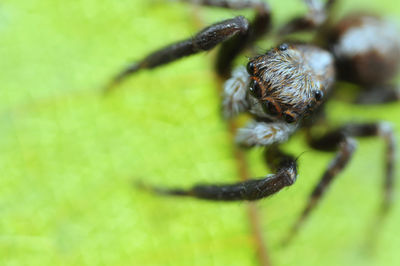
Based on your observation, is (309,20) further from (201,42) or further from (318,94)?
(201,42)

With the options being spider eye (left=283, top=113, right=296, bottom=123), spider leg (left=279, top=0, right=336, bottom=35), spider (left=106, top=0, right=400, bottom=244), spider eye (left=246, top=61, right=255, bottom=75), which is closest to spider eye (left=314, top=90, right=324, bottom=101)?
spider (left=106, top=0, right=400, bottom=244)

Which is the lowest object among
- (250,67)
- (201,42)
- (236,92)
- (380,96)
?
(380,96)

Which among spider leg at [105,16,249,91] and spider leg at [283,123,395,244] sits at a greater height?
spider leg at [105,16,249,91]

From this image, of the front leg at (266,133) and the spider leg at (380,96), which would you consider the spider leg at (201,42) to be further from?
the spider leg at (380,96)

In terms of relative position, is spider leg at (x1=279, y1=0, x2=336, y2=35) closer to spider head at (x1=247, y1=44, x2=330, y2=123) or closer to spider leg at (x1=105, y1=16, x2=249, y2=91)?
spider head at (x1=247, y1=44, x2=330, y2=123)

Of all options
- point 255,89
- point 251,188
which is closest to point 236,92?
point 255,89

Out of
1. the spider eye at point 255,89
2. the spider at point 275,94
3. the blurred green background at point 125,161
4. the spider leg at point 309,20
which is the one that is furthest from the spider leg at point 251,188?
the spider leg at point 309,20

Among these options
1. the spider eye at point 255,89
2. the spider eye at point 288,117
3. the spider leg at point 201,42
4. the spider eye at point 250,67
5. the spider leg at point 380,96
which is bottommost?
the spider leg at point 380,96
